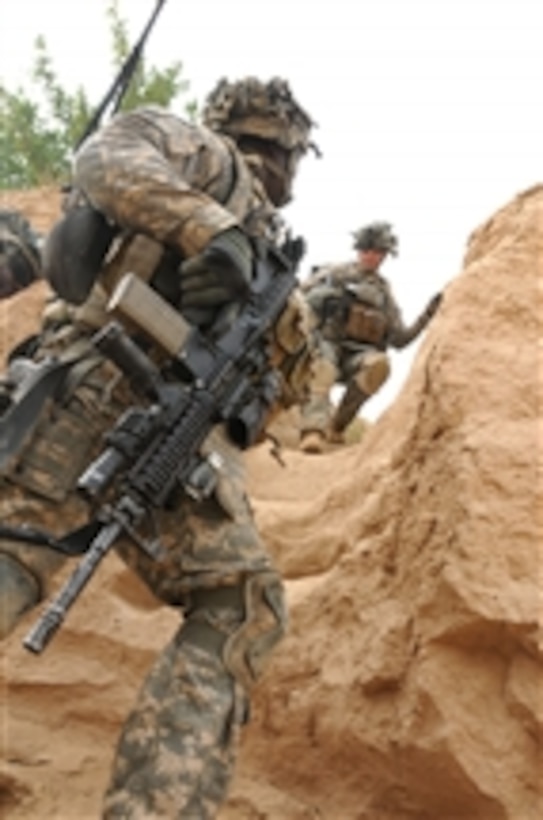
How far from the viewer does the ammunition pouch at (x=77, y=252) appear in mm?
2719

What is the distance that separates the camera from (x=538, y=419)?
9.60 ft

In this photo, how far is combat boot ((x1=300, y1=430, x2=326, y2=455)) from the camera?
7.33 m

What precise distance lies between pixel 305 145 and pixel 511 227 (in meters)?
0.88

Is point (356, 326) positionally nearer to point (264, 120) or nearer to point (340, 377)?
point (340, 377)

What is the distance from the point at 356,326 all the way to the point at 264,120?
5102 mm

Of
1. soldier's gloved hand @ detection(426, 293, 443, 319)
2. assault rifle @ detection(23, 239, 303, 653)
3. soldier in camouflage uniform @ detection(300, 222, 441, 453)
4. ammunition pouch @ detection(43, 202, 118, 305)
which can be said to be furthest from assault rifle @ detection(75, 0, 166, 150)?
soldier in camouflage uniform @ detection(300, 222, 441, 453)

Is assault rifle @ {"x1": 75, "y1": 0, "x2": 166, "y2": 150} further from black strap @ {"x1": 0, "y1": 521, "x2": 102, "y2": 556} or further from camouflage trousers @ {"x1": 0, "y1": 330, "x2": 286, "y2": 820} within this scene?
black strap @ {"x1": 0, "y1": 521, "x2": 102, "y2": 556}

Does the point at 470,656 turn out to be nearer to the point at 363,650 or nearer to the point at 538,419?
the point at 363,650

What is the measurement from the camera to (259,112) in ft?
11.0

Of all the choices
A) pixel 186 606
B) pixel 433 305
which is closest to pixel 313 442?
pixel 433 305

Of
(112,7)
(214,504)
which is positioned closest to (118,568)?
(214,504)

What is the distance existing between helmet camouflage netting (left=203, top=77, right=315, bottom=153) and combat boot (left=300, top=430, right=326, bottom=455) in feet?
13.3

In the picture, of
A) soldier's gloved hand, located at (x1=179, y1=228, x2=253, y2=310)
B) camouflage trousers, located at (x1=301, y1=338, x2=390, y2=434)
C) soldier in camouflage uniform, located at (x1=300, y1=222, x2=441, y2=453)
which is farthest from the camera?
soldier in camouflage uniform, located at (x1=300, y1=222, x2=441, y2=453)

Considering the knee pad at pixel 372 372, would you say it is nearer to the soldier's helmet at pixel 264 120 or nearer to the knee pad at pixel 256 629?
the soldier's helmet at pixel 264 120
